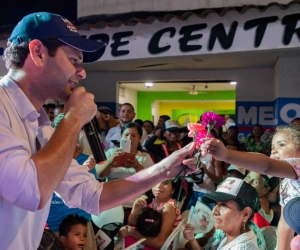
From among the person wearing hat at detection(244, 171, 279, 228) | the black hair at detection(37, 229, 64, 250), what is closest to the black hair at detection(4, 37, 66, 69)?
the black hair at detection(37, 229, 64, 250)

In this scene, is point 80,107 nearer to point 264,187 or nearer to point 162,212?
point 162,212

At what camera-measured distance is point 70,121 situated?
1.21m

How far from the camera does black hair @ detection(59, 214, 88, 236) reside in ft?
10.8

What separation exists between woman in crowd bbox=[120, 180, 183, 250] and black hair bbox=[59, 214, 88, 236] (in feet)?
1.25

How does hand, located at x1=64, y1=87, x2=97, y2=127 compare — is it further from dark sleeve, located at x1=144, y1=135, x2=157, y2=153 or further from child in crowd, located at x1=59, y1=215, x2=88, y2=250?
dark sleeve, located at x1=144, y1=135, x2=157, y2=153

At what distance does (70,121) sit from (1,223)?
36 centimetres

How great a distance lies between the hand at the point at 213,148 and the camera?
175 centimetres

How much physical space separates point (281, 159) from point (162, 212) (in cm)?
125

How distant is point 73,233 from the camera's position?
3.27 meters

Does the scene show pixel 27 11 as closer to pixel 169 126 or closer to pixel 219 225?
pixel 169 126

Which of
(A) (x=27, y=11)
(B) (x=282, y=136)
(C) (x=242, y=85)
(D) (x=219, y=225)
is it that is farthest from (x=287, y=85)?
(A) (x=27, y=11)

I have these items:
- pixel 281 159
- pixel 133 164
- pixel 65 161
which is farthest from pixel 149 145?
pixel 65 161

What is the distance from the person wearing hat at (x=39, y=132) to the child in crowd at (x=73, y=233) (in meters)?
1.83

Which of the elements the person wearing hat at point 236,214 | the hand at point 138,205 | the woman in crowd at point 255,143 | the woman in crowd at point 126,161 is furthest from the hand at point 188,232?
the woman in crowd at point 255,143
